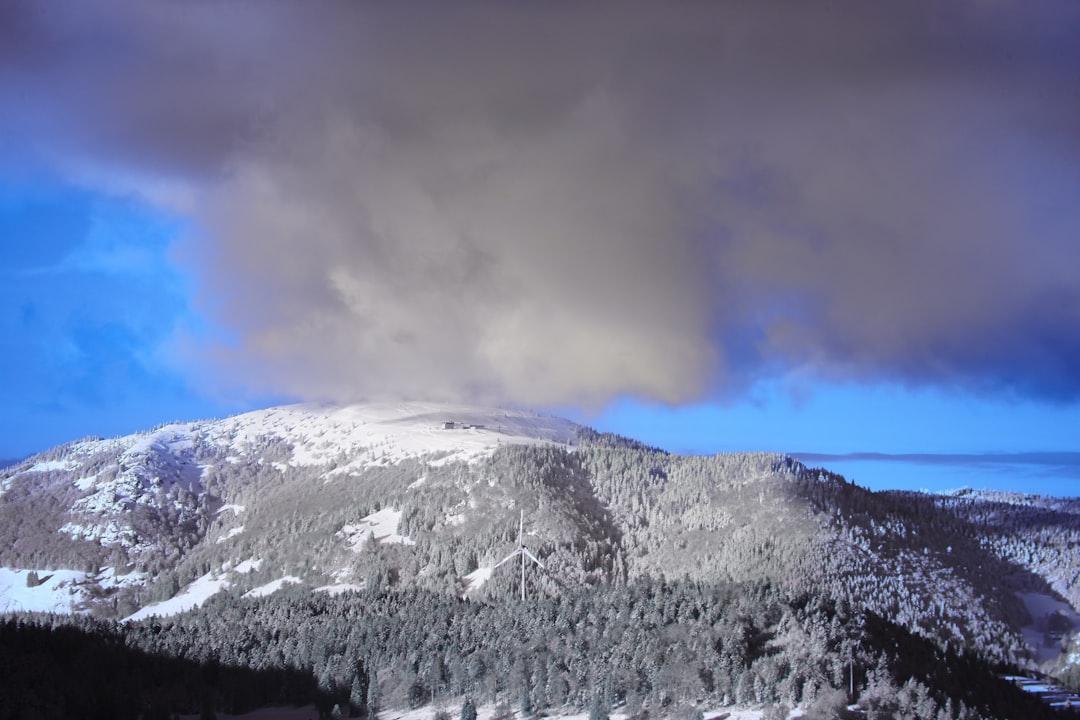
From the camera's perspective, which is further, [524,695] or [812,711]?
[524,695]

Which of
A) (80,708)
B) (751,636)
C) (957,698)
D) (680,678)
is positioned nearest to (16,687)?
(80,708)

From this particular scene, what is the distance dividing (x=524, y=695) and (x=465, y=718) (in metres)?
11.7

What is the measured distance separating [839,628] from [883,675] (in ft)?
48.2

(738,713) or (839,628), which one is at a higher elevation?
(839,628)

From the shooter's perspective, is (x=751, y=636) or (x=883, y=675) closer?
(x=883, y=675)

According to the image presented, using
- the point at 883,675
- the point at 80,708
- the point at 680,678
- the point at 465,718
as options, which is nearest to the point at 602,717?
the point at 680,678

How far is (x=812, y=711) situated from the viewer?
167500mm

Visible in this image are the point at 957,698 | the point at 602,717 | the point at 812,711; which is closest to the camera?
the point at 812,711

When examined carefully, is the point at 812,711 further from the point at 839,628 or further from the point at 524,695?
the point at 524,695

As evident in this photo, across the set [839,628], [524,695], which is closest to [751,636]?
[839,628]

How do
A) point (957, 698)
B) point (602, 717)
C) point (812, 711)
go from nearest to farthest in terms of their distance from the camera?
point (812, 711) < point (602, 717) < point (957, 698)

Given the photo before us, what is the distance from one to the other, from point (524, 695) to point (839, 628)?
60.8 m

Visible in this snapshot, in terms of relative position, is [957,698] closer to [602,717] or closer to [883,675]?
[883,675]

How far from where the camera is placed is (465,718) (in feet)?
643
